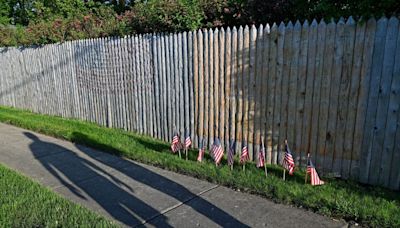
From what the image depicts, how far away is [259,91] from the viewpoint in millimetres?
4875

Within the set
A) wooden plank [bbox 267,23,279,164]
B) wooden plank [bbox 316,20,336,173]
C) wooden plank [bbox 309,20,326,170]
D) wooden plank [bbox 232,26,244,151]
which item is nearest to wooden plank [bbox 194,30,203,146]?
wooden plank [bbox 232,26,244,151]

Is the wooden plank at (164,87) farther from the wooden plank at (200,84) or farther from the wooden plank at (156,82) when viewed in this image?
the wooden plank at (200,84)

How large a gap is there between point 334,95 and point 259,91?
3.65ft

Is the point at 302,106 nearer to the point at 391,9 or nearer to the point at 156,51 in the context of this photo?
the point at 391,9

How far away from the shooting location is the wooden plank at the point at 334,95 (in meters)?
4.04

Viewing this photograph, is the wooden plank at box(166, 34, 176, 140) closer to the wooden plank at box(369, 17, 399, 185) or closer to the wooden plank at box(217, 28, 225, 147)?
the wooden plank at box(217, 28, 225, 147)

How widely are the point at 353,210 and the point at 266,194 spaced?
0.97 meters

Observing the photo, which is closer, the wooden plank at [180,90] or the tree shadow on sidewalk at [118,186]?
the tree shadow on sidewalk at [118,186]

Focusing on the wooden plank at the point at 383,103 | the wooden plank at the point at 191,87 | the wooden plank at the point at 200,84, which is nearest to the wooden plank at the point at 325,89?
the wooden plank at the point at 383,103

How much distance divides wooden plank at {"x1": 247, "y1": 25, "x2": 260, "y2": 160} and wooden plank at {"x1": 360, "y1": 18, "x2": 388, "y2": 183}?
155 centimetres

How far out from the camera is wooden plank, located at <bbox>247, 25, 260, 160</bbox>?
480cm

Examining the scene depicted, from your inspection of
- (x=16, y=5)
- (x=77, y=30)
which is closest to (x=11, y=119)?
(x=77, y=30)

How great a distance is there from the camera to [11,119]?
8.87 m

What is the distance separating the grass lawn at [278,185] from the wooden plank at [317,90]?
1.14ft
